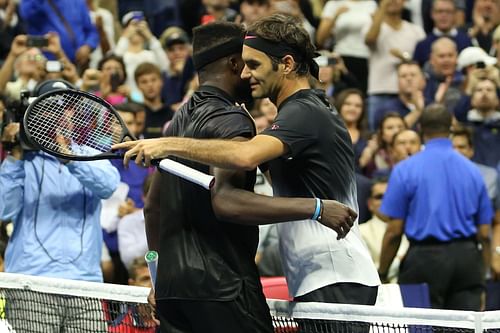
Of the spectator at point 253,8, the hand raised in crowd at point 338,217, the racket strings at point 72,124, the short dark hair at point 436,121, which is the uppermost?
the racket strings at point 72,124

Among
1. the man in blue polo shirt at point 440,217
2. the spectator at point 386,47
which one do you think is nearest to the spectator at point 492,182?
the man in blue polo shirt at point 440,217

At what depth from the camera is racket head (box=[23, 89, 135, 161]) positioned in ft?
19.7

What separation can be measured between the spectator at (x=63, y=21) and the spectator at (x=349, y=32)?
2854 millimetres

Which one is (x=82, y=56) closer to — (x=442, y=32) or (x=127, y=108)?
(x=127, y=108)

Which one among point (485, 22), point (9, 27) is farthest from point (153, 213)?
point (9, 27)

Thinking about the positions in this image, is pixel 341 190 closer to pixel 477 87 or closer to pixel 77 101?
pixel 77 101

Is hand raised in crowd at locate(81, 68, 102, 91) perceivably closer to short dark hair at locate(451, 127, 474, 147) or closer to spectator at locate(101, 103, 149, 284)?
spectator at locate(101, 103, 149, 284)

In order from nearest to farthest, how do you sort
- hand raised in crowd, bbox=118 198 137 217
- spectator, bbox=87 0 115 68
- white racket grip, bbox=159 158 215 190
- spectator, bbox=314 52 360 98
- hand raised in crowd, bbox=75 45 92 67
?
white racket grip, bbox=159 158 215 190
hand raised in crowd, bbox=118 198 137 217
spectator, bbox=314 52 360 98
hand raised in crowd, bbox=75 45 92 67
spectator, bbox=87 0 115 68

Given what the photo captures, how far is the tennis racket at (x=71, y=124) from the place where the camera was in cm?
596

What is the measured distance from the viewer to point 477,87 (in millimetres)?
11977

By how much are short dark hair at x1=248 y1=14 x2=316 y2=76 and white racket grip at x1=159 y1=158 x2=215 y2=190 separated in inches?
27.8

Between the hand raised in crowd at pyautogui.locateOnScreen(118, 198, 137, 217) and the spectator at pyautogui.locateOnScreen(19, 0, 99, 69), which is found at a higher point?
the spectator at pyautogui.locateOnScreen(19, 0, 99, 69)

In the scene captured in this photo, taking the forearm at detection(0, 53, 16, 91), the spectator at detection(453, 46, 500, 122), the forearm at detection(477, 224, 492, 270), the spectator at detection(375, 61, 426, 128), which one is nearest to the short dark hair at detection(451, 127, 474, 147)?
the spectator at detection(453, 46, 500, 122)

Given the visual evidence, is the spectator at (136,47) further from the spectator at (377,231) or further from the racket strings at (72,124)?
the racket strings at (72,124)
